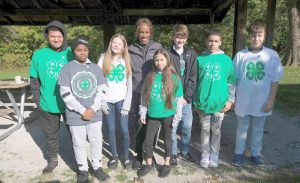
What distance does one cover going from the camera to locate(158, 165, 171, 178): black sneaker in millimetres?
3822

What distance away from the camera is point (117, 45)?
3.75 m

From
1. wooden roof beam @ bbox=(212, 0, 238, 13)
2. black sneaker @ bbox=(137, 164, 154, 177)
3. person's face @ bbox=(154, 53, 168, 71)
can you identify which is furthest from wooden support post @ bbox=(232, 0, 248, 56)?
black sneaker @ bbox=(137, 164, 154, 177)

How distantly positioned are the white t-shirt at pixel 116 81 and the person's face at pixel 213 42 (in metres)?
1.08

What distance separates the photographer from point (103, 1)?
6.41m

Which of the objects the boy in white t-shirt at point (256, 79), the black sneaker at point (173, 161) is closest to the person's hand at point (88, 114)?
the black sneaker at point (173, 161)

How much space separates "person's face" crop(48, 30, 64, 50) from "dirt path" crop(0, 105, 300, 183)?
1627mm

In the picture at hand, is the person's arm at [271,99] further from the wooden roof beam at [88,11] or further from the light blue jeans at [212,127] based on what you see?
the wooden roof beam at [88,11]

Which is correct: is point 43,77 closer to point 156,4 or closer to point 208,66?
point 208,66

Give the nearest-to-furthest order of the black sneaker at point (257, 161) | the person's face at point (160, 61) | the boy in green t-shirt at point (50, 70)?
the person's face at point (160, 61), the boy in green t-shirt at point (50, 70), the black sneaker at point (257, 161)

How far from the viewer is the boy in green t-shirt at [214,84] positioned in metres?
3.77

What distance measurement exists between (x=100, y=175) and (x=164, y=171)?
2.58 feet

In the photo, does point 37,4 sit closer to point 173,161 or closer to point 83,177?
point 83,177

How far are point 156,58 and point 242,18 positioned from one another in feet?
A: 9.27

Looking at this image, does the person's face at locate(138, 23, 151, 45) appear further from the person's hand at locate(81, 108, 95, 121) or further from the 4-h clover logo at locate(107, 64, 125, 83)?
the person's hand at locate(81, 108, 95, 121)
